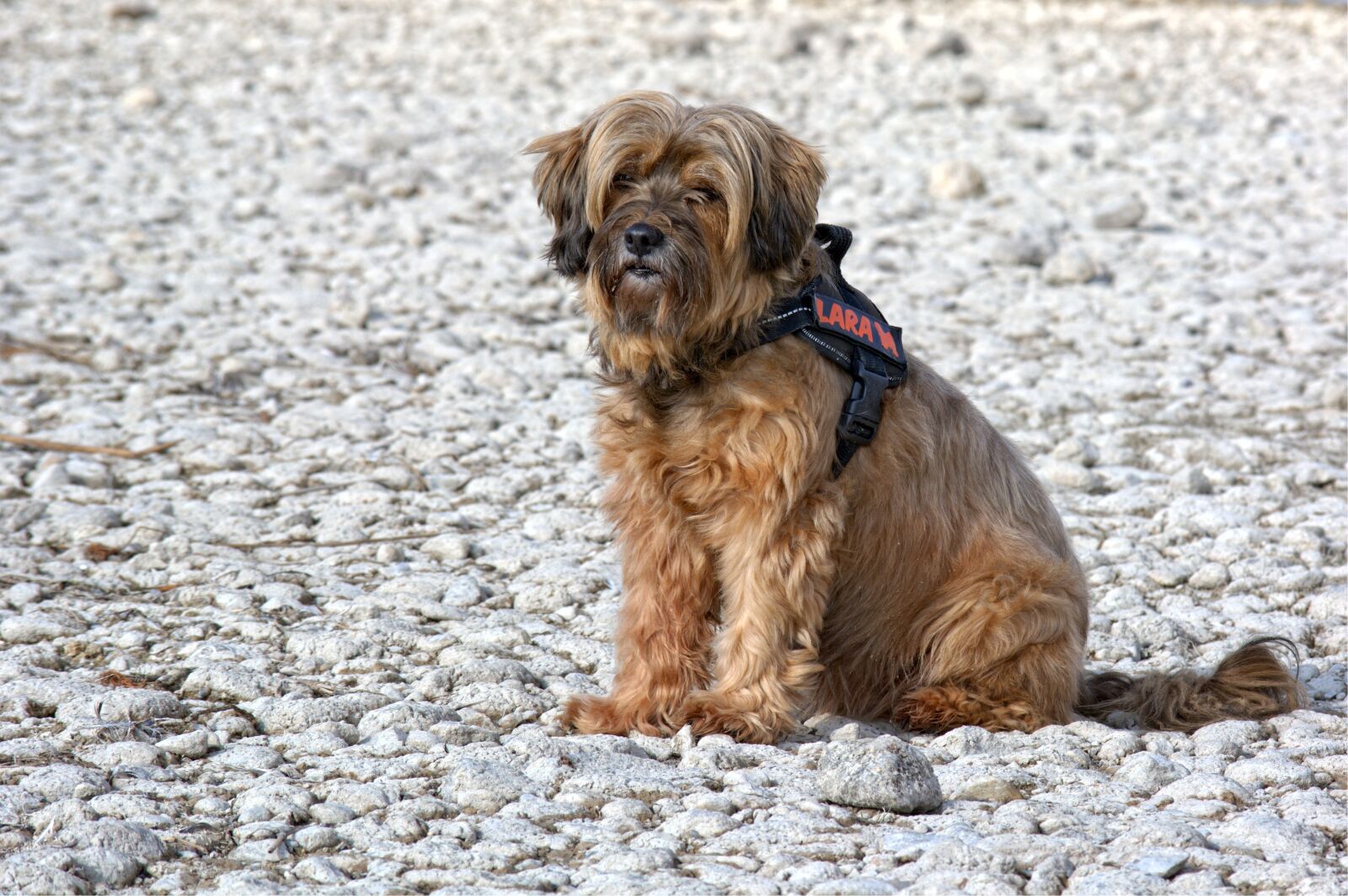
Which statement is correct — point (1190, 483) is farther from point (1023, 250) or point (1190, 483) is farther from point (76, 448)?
point (76, 448)

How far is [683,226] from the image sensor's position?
464 centimetres

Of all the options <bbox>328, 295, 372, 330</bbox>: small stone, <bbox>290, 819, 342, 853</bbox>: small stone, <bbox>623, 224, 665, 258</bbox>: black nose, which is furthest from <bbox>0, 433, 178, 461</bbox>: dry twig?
<bbox>290, 819, 342, 853</bbox>: small stone

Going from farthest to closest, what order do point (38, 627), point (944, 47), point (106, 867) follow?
1. point (944, 47)
2. point (38, 627)
3. point (106, 867)

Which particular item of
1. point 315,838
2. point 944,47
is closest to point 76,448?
point 315,838

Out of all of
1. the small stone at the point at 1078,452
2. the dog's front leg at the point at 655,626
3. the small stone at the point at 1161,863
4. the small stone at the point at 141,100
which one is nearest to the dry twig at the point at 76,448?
the dog's front leg at the point at 655,626

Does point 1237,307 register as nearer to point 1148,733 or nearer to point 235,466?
point 1148,733

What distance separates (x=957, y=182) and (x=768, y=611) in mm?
7088

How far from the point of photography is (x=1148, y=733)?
4.68 m

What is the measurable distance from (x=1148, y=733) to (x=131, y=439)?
4940mm

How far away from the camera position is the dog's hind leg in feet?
15.6

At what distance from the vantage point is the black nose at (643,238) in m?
4.58

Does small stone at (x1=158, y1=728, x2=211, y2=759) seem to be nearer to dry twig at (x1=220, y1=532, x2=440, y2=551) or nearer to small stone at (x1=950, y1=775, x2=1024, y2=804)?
dry twig at (x1=220, y1=532, x2=440, y2=551)

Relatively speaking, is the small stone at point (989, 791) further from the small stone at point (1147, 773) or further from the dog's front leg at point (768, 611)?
the dog's front leg at point (768, 611)

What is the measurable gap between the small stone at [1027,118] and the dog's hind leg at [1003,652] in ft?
27.8
